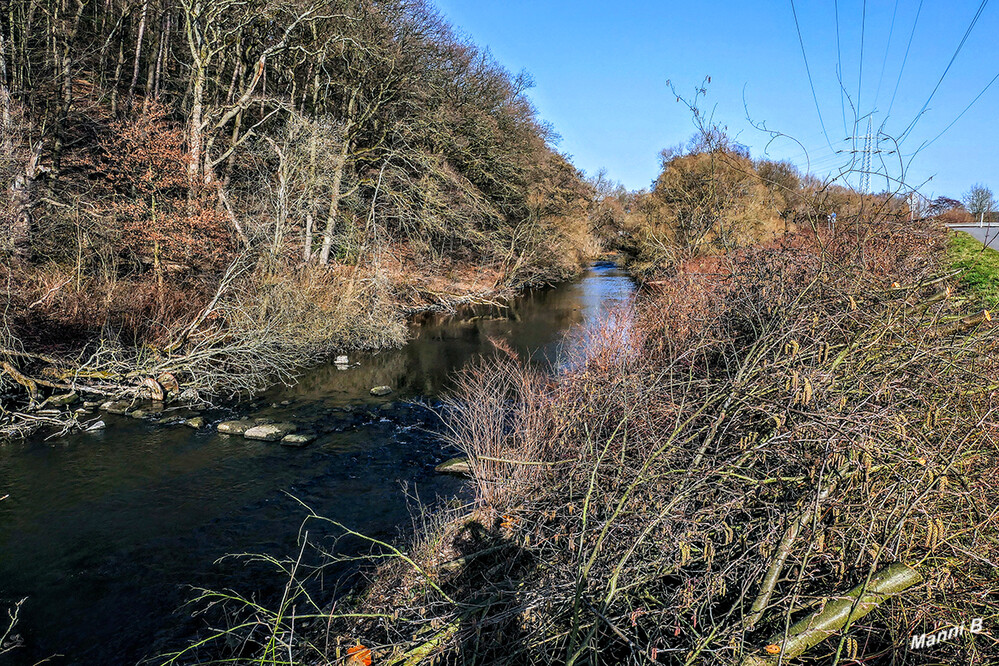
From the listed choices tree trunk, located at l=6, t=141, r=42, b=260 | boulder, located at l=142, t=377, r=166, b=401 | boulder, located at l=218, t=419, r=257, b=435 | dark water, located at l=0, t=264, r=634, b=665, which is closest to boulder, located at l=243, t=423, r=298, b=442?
boulder, located at l=218, t=419, r=257, b=435

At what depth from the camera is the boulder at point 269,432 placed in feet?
38.1

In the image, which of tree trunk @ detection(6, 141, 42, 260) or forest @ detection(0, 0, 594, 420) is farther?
forest @ detection(0, 0, 594, 420)

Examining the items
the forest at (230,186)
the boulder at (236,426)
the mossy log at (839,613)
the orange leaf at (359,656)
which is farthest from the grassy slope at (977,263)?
the forest at (230,186)

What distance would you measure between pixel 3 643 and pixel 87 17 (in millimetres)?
19612

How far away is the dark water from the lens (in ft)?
21.2

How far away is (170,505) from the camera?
8852mm

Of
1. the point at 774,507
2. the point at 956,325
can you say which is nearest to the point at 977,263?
the point at 956,325

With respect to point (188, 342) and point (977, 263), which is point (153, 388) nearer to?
point (188, 342)

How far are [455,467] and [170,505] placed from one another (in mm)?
4286

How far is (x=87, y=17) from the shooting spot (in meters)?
18.6

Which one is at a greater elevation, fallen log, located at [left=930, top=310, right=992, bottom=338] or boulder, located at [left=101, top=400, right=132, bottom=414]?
fallen log, located at [left=930, top=310, right=992, bottom=338]

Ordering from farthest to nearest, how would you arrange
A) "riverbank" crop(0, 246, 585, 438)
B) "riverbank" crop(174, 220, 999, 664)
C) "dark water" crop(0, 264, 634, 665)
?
"riverbank" crop(0, 246, 585, 438) < "dark water" crop(0, 264, 634, 665) < "riverbank" crop(174, 220, 999, 664)

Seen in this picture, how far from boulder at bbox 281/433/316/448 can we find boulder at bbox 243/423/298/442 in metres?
0.22

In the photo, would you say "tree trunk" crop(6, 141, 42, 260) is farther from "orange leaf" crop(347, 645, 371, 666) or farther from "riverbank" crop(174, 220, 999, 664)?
"orange leaf" crop(347, 645, 371, 666)
